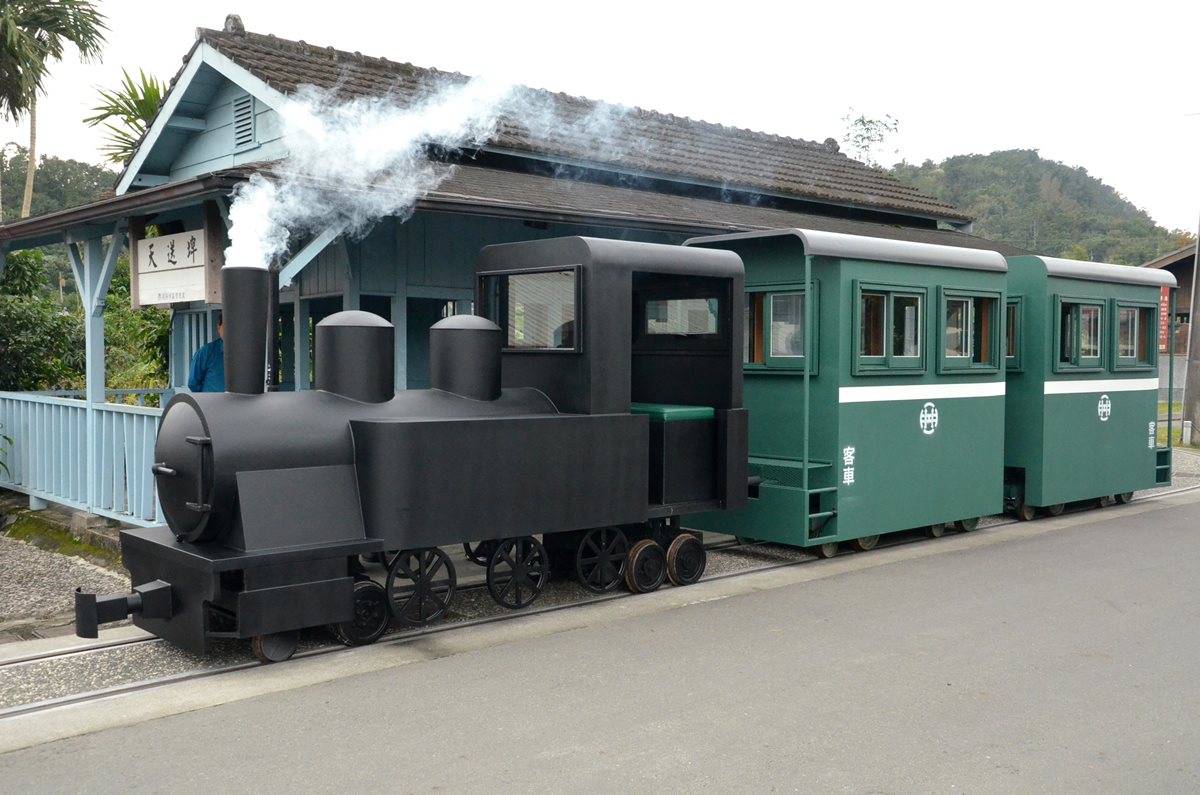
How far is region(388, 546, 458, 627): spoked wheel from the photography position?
6.41 meters

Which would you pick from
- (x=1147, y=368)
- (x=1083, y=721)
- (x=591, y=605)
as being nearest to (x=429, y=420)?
(x=591, y=605)

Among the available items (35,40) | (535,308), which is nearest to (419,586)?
(535,308)

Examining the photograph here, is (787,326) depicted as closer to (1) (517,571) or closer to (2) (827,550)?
(2) (827,550)

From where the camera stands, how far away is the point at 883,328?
927 centimetres

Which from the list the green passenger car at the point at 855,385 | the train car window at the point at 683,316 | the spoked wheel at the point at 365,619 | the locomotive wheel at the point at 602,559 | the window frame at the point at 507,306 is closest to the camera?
the spoked wheel at the point at 365,619

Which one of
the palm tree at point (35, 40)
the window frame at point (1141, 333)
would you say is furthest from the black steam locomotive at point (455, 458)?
the palm tree at point (35, 40)

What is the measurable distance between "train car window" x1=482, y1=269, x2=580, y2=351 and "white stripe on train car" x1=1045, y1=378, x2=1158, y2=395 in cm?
603

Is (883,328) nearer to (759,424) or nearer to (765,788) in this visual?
(759,424)

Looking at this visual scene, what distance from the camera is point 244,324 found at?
6.15 metres

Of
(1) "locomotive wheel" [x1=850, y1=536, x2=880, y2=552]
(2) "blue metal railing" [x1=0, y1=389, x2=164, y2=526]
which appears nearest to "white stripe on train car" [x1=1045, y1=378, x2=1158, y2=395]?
(1) "locomotive wheel" [x1=850, y1=536, x2=880, y2=552]

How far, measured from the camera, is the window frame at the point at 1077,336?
11.1 metres

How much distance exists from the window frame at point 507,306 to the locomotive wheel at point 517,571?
1.30 meters

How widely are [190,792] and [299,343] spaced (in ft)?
22.1

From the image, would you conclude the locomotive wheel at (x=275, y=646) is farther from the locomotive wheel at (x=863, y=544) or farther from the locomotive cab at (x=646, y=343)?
the locomotive wheel at (x=863, y=544)
